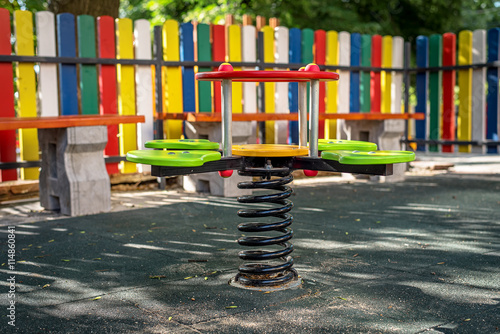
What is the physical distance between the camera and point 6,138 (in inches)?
278

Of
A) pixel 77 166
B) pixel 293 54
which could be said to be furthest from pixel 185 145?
pixel 293 54

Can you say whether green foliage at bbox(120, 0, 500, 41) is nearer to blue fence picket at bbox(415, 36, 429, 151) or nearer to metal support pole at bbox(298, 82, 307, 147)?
blue fence picket at bbox(415, 36, 429, 151)

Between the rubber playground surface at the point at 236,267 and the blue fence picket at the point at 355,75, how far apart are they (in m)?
3.11

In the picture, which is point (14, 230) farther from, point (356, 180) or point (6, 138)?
point (356, 180)

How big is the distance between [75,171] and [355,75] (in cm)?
521

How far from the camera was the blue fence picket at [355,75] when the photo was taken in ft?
31.8

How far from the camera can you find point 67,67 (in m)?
7.46

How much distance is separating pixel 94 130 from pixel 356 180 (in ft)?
14.6

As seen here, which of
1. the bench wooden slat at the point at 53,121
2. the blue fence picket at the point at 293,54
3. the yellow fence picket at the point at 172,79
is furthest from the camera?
the blue fence picket at the point at 293,54

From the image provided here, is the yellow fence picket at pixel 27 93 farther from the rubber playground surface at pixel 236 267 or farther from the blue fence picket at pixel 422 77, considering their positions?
the blue fence picket at pixel 422 77

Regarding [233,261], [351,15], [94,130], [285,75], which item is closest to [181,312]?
[233,261]

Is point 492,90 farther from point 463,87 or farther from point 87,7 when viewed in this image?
point 87,7

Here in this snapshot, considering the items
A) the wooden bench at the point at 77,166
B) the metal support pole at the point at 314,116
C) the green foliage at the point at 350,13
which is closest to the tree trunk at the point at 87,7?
the wooden bench at the point at 77,166

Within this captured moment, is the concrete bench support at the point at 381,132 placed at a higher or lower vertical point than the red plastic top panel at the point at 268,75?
lower
